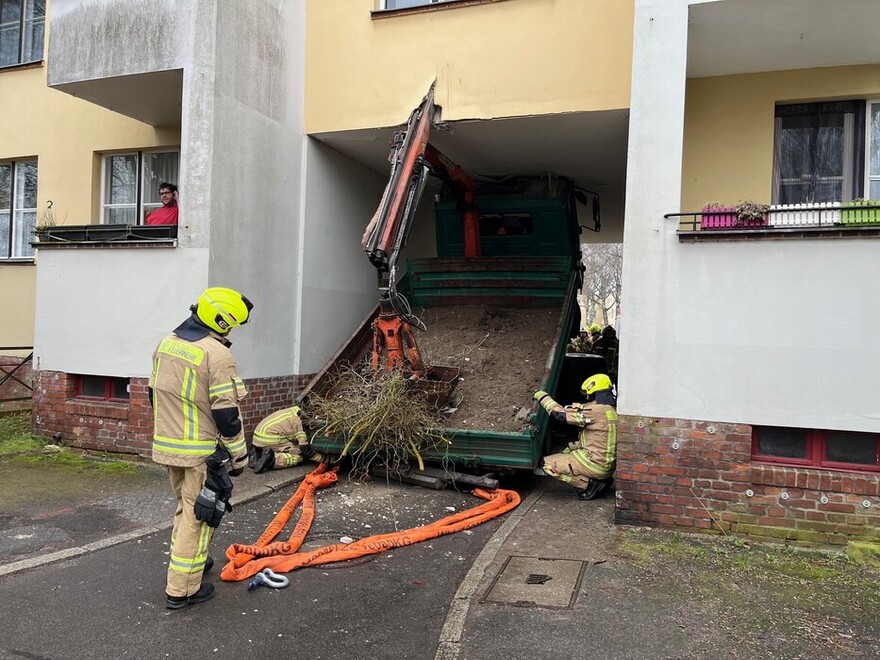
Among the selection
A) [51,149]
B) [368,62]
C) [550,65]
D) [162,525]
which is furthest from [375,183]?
[162,525]

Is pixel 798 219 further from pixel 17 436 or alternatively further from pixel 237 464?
pixel 17 436

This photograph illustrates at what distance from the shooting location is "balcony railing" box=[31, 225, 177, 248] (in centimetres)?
748

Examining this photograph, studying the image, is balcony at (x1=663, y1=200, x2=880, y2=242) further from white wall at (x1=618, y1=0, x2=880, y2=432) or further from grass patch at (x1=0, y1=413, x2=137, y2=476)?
grass patch at (x1=0, y1=413, x2=137, y2=476)

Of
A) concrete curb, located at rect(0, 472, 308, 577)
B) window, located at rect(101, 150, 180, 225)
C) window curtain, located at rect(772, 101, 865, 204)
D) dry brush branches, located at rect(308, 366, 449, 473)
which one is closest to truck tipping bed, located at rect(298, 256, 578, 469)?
dry brush branches, located at rect(308, 366, 449, 473)

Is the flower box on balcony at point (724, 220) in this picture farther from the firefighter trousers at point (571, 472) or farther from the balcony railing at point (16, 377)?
the balcony railing at point (16, 377)

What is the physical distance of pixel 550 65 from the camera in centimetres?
775

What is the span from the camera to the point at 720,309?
5453mm

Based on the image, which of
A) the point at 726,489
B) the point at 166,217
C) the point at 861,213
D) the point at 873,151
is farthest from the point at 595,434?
the point at 166,217

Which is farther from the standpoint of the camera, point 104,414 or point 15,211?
point 15,211

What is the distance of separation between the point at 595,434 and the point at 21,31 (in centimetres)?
1073

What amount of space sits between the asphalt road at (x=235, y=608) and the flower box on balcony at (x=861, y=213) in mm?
3799

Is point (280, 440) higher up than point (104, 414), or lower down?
lower down

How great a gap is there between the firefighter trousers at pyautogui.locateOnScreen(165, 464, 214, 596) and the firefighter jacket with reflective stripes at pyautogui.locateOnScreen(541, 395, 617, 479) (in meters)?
3.48

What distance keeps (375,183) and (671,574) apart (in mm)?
7776
